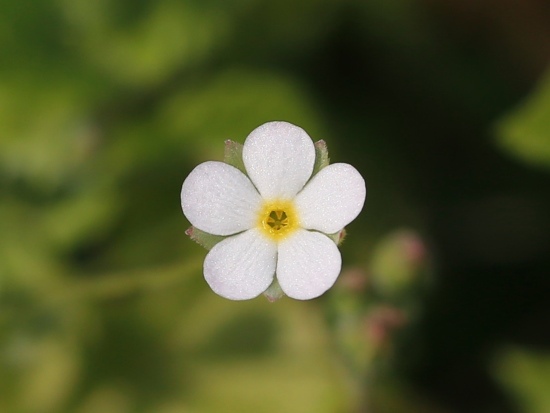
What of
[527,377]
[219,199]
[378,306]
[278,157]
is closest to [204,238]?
[219,199]

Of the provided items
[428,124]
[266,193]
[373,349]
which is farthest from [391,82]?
[266,193]

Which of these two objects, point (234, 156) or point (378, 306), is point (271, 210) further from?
point (378, 306)

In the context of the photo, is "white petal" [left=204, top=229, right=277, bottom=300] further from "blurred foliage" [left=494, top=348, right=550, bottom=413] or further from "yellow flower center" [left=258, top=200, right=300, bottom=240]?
"blurred foliage" [left=494, top=348, right=550, bottom=413]

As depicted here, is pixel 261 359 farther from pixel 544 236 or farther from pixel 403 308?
pixel 544 236

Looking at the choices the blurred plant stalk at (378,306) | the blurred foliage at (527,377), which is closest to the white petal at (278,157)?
the blurred plant stalk at (378,306)

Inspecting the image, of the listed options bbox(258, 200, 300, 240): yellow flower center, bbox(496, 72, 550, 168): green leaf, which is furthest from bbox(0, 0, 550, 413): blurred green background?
bbox(258, 200, 300, 240): yellow flower center
